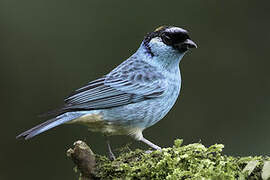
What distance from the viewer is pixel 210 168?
4395 millimetres

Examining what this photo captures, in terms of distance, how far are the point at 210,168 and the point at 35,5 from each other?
6.22 metres

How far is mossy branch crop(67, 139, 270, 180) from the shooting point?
4.35 m

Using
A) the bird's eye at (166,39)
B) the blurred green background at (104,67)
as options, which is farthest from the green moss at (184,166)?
the blurred green background at (104,67)

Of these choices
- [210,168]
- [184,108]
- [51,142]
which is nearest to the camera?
[210,168]

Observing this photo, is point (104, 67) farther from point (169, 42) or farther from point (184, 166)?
point (184, 166)

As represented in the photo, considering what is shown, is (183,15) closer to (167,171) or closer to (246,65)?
(246,65)

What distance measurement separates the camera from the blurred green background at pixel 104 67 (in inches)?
362

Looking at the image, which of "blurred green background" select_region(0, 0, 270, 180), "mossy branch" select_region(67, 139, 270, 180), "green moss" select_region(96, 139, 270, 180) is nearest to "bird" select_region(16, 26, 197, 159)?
"mossy branch" select_region(67, 139, 270, 180)

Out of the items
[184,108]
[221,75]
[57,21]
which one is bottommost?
[184,108]

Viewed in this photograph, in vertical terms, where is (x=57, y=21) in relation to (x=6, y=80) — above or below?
above

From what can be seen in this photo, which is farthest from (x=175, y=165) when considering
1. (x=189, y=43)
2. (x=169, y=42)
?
(x=169, y=42)

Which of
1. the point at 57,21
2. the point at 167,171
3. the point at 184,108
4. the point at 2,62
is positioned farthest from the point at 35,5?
the point at 167,171

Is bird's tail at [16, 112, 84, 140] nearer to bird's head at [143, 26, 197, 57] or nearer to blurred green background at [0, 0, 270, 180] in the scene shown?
bird's head at [143, 26, 197, 57]

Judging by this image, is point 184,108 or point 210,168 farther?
point 184,108
